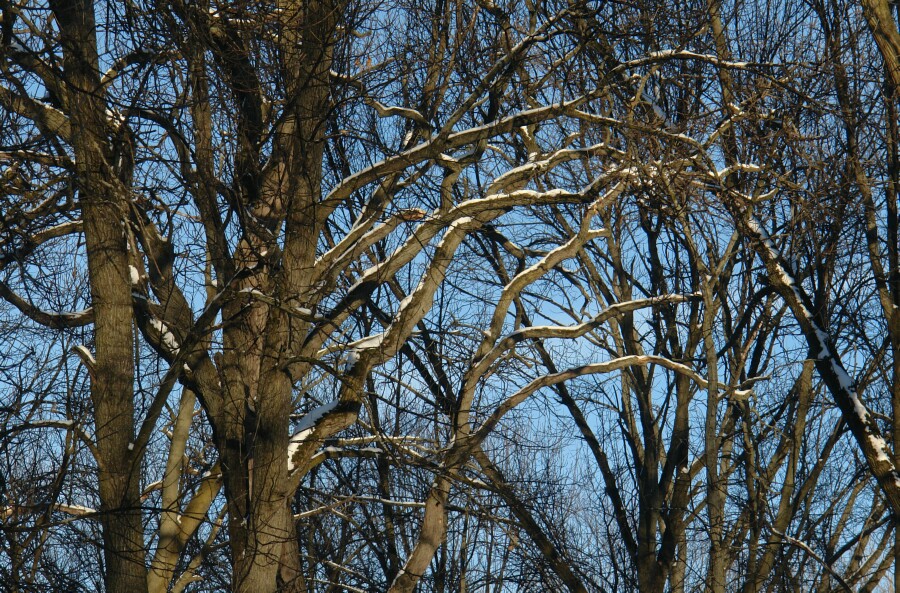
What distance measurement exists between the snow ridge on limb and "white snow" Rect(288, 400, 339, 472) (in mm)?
4738

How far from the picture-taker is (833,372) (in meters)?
9.45

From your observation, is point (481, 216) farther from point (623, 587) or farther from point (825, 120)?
point (623, 587)

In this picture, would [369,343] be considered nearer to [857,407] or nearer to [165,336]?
[165,336]

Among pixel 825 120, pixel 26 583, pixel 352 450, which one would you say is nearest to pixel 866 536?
pixel 825 120

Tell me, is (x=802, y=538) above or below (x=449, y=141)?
below

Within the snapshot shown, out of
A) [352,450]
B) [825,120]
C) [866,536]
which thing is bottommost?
[352,450]

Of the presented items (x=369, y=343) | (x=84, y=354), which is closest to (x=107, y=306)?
(x=84, y=354)

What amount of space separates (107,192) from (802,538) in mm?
10980

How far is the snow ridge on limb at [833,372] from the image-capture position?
28.4ft

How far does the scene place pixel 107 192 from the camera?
6.10 m

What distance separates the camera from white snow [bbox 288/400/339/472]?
757 centimetres

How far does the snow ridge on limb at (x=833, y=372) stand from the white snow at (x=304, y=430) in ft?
15.5

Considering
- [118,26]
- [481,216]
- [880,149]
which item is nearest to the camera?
[118,26]

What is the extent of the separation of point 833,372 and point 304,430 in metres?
5.35
